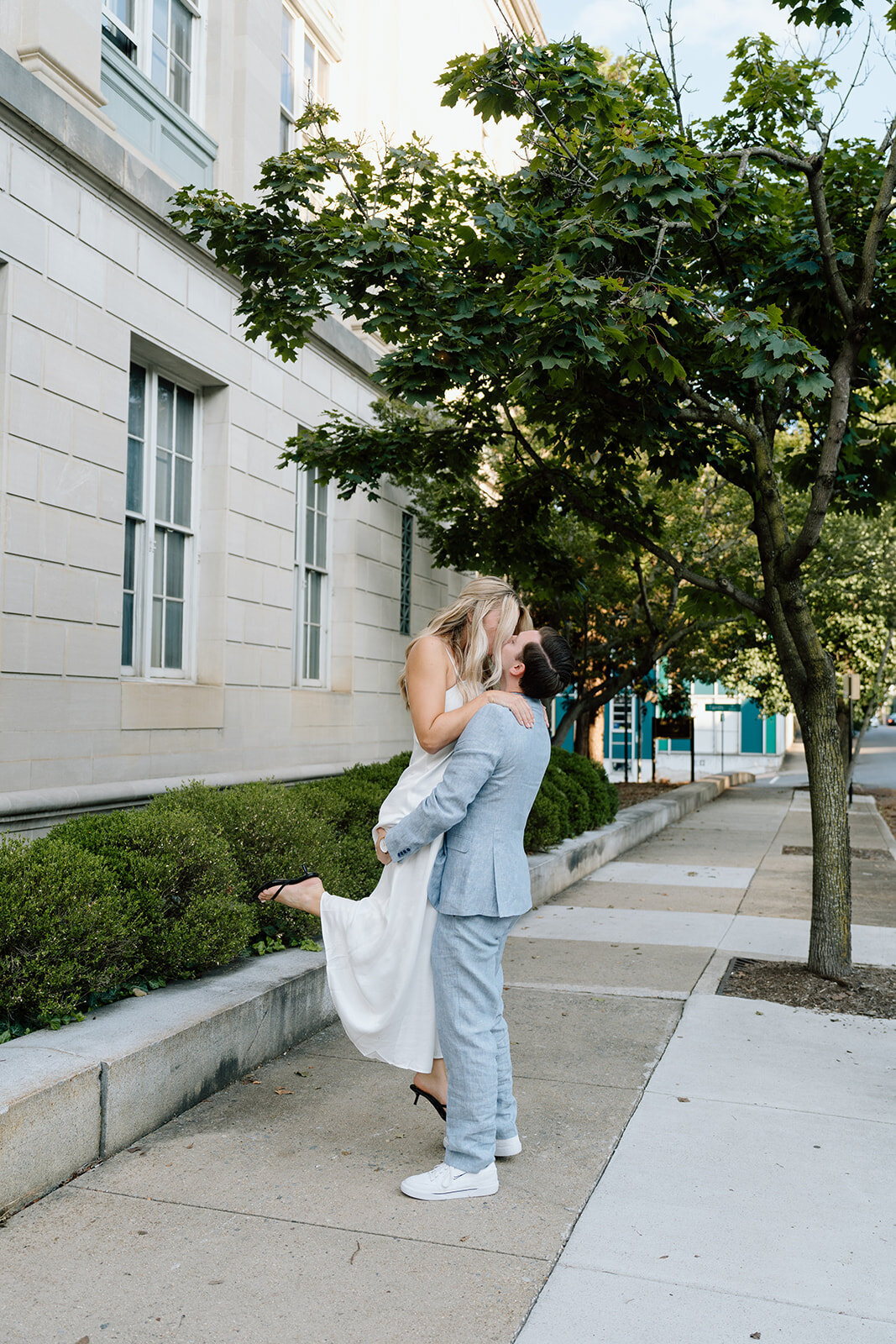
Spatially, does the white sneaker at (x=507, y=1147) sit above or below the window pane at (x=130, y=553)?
below

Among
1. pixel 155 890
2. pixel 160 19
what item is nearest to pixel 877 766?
pixel 160 19

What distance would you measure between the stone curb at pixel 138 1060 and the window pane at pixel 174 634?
17.2 ft

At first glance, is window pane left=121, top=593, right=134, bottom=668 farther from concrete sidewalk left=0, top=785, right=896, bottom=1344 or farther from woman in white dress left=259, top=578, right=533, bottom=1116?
woman in white dress left=259, top=578, right=533, bottom=1116

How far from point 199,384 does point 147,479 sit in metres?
1.43

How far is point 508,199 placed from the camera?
22.6ft

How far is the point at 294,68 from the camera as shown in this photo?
12914 mm

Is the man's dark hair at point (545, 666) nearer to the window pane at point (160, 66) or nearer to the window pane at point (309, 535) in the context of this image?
the window pane at point (160, 66)

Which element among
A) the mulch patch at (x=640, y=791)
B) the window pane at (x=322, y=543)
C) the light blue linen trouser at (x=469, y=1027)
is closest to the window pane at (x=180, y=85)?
the window pane at (x=322, y=543)

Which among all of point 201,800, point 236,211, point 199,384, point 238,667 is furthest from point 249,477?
point 201,800

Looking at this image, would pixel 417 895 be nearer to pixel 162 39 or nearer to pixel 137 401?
pixel 137 401

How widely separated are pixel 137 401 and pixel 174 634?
219 cm

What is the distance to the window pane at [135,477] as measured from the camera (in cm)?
952

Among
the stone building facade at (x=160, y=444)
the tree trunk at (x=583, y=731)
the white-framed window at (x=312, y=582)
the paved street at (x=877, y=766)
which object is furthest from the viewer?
the paved street at (x=877, y=766)

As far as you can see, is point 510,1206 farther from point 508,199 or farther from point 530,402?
point 508,199
